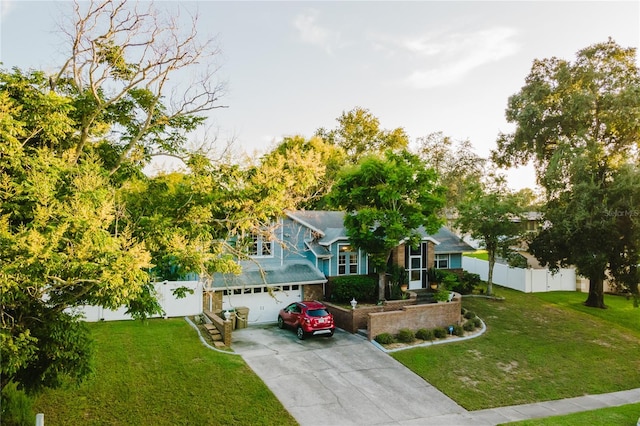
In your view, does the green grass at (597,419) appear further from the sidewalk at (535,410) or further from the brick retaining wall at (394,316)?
the brick retaining wall at (394,316)

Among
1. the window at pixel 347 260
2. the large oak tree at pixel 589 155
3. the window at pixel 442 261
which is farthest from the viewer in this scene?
the window at pixel 442 261

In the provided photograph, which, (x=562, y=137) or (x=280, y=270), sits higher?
(x=562, y=137)

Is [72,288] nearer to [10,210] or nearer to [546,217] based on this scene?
[10,210]


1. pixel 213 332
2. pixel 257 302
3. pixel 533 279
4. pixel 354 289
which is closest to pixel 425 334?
pixel 354 289

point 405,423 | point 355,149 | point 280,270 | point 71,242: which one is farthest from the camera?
point 355,149

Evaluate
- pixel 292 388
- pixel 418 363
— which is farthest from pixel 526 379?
pixel 292 388

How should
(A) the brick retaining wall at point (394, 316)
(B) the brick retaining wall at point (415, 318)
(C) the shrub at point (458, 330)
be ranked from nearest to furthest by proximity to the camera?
(B) the brick retaining wall at point (415, 318) < (A) the brick retaining wall at point (394, 316) < (C) the shrub at point (458, 330)

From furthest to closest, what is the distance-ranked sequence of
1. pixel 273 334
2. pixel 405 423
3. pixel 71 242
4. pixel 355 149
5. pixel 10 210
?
pixel 355 149 < pixel 273 334 < pixel 405 423 < pixel 10 210 < pixel 71 242

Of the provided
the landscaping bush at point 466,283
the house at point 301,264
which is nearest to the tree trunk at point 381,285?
the house at point 301,264

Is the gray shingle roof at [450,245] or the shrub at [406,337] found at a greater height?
the gray shingle roof at [450,245]
